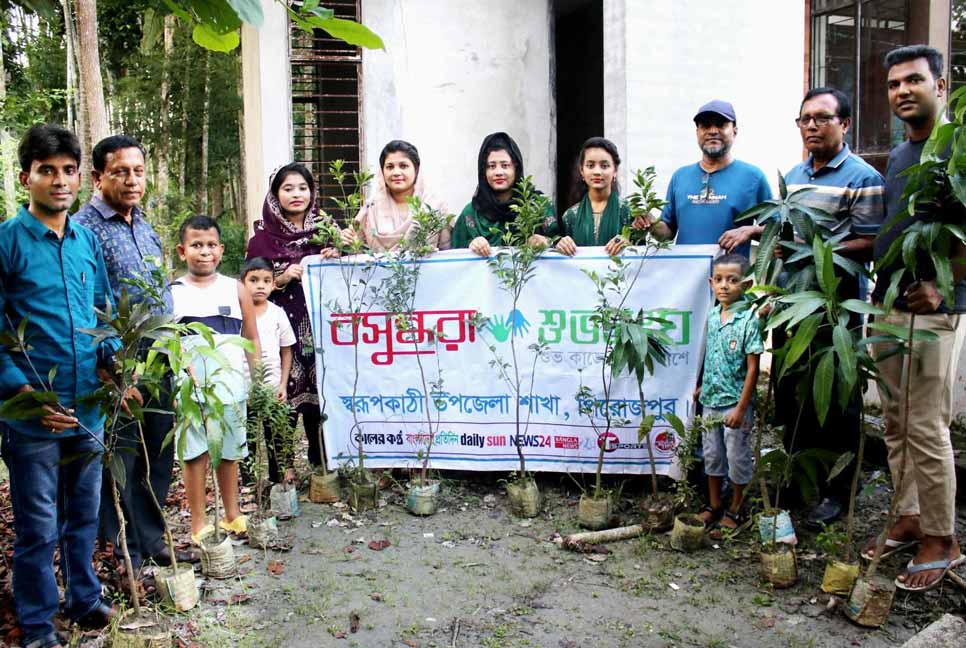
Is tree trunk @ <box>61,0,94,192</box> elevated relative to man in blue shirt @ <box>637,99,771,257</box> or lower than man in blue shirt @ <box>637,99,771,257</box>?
elevated

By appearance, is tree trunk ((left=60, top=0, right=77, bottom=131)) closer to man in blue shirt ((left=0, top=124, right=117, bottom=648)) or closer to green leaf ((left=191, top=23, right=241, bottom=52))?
man in blue shirt ((left=0, top=124, right=117, bottom=648))

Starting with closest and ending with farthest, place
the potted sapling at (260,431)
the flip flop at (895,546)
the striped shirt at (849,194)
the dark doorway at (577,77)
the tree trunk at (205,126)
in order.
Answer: the flip flop at (895,546)
the striped shirt at (849,194)
the potted sapling at (260,431)
the dark doorway at (577,77)
the tree trunk at (205,126)

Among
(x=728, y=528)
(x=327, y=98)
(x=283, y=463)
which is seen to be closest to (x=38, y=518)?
(x=283, y=463)

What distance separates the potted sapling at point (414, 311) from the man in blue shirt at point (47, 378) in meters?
1.67

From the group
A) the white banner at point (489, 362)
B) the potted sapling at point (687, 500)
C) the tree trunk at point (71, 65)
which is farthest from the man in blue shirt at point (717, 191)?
the tree trunk at point (71, 65)

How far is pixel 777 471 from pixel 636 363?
774mm

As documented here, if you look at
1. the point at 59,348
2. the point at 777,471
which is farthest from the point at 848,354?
the point at 59,348

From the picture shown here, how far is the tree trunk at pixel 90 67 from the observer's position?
8.61 metres

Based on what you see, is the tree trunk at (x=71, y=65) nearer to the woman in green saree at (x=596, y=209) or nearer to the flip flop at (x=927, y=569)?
the woman in green saree at (x=596, y=209)

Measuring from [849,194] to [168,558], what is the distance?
3532mm

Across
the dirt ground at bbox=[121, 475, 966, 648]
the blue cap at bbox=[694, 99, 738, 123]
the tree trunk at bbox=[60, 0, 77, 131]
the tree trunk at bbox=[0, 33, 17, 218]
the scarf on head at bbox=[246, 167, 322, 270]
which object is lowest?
the dirt ground at bbox=[121, 475, 966, 648]

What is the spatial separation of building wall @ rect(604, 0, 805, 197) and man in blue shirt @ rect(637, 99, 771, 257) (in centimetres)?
248

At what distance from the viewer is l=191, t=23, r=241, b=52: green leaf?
4.99 feet

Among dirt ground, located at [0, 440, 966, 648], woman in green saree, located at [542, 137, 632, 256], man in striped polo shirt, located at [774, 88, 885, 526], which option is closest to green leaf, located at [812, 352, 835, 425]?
man in striped polo shirt, located at [774, 88, 885, 526]
